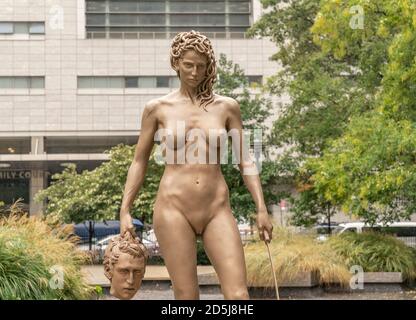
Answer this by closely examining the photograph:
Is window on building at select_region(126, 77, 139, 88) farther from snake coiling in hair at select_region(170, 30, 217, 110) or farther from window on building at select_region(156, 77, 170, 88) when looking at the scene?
snake coiling in hair at select_region(170, 30, 217, 110)

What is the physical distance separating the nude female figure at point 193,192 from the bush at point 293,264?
32.6ft

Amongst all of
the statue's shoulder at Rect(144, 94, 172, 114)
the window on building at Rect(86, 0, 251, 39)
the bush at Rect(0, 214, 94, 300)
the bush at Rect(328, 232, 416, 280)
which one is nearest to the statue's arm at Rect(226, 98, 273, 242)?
the statue's shoulder at Rect(144, 94, 172, 114)

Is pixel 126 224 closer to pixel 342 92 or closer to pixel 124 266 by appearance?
pixel 124 266

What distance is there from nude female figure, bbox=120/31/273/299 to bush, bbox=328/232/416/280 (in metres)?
11.8

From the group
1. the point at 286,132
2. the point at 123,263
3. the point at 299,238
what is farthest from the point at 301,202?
the point at 123,263

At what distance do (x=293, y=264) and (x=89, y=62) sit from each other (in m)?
32.9

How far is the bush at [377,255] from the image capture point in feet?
56.7

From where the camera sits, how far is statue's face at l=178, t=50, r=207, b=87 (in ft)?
18.8

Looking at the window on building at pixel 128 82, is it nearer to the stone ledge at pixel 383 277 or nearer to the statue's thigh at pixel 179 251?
the stone ledge at pixel 383 277

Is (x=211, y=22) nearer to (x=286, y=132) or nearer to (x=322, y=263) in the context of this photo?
(x=286, y=132)

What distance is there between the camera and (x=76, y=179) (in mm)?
Result: 26875

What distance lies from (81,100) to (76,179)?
20088 mm

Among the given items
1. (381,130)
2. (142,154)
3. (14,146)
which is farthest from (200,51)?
(14,146)

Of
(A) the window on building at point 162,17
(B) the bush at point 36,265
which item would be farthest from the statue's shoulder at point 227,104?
(A) the window on building at point 162,17
